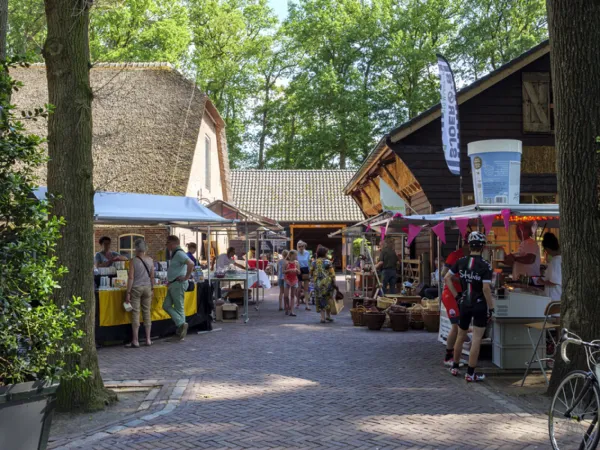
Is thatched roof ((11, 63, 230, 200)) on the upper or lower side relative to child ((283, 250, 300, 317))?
upper

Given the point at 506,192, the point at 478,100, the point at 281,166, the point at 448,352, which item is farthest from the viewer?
the point at 281,166

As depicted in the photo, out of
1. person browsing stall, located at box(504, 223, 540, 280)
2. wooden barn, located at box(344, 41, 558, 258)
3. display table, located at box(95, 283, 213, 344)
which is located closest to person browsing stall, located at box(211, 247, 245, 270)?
display table, located at box(95, 283, 213, 344)

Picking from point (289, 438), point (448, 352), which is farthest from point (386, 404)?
point (448, 352)

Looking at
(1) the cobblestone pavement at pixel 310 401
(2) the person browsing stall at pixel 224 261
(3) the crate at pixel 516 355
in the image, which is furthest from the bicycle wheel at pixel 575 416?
(2) the person browsing stall at pixel 224 261

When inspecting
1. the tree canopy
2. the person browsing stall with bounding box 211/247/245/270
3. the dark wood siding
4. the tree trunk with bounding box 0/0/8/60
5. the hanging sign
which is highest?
the tree canopy

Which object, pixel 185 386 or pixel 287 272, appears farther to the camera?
pixel 287 272

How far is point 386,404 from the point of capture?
6754mm

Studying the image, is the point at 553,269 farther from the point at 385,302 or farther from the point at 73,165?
the point at 73,165

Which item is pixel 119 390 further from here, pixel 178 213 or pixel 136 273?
pixel 178 213

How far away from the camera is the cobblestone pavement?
5.52 m

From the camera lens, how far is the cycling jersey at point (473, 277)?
25.4 feet

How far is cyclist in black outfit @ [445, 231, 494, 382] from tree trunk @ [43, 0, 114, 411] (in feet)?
13.8

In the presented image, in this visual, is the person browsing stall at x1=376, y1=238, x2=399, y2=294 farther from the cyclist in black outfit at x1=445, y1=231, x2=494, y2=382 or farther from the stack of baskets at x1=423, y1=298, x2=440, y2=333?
the cyclist in black outfit at x1=445, y1=231, x2=494, y2=382

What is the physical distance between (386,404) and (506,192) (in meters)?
4.60
